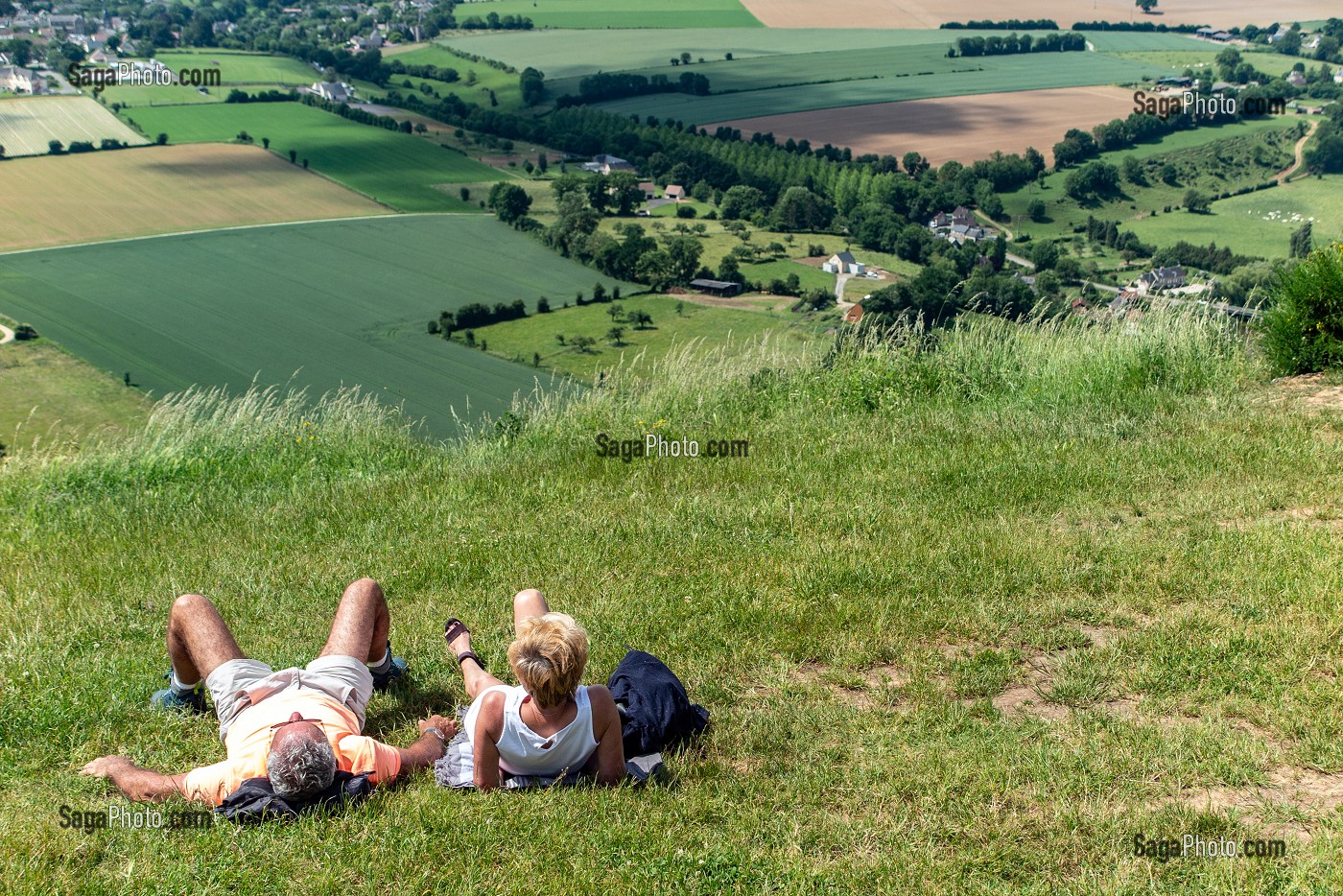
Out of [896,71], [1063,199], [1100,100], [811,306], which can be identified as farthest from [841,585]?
[896,71]

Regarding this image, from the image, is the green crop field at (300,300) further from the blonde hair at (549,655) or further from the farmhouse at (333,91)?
the farmhouse at (333,91)

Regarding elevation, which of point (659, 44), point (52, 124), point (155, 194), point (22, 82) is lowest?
point (155, 194)

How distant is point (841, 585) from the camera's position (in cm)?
656

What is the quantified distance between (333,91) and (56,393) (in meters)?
54.6

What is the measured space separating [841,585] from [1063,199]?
57.7m

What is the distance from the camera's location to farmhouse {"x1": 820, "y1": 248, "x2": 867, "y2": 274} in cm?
4682

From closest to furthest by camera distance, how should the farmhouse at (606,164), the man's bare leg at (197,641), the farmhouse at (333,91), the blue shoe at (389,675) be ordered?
the man's bare leg at (197,641) → the blue shoe at (389,675) → the farmhouse at (606,164) → the farmhouse at (333,91)

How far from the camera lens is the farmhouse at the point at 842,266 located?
4682 centimetres

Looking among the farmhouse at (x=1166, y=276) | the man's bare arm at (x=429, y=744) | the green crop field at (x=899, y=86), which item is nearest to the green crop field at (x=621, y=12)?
the green crop field at (x=899, y=86)

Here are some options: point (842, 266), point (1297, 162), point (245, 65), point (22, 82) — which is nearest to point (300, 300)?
point (842, 266)

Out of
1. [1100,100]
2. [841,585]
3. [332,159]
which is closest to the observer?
[841,585]

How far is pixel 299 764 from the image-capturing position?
173 inches

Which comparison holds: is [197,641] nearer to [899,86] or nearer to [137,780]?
[137,780]

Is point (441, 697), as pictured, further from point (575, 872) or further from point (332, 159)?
point (332, 159)
